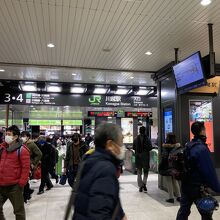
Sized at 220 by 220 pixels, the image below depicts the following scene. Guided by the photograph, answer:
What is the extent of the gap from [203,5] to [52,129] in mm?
32565

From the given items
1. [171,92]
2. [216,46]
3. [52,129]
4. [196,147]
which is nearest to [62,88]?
[171,92]

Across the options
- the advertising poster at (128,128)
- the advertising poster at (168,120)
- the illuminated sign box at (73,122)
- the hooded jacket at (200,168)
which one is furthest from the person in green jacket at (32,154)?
the illuminated sign box at (73,122)

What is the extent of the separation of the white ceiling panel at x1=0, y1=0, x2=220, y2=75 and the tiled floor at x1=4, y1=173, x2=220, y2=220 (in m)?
3.46

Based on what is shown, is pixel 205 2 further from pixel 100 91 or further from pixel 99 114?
pixel 99 114

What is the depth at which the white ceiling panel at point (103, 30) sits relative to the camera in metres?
4.36

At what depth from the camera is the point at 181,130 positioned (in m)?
7.09

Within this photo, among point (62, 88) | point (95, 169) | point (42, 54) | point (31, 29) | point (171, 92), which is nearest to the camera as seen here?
point (95, 169)

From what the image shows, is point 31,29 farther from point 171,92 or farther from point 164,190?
point 164,190

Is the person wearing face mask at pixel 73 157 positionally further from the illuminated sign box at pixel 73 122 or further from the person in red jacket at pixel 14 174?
the illuminated sign box at pixel 73 122

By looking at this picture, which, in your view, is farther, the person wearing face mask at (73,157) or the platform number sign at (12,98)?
the platform number sign at (12,98)

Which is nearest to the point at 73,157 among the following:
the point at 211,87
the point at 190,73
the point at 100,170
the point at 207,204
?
the point at 190,73

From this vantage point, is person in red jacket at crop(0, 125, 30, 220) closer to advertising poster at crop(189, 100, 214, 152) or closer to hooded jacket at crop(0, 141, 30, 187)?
hooded jacket at crop(0, 141, 30, 187)

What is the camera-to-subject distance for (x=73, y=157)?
19.7ft

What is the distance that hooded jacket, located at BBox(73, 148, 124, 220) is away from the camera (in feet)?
5.32
